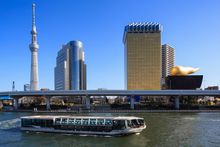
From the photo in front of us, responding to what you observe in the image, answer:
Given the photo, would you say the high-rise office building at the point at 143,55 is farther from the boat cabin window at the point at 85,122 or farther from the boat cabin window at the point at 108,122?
the boat cabin window at the point at 108,122

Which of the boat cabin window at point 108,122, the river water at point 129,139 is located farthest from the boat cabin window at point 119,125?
the river water at point 129,139

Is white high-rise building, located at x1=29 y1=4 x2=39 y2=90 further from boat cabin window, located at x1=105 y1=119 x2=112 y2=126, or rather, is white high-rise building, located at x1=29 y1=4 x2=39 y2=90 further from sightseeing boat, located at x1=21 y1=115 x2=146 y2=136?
boat cabin window, located at x1=105 y1=119 x2=112 y2=126

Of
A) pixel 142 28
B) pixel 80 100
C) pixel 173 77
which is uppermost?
pixel 142 28

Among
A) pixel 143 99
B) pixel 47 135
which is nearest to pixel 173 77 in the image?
pixel 143 99

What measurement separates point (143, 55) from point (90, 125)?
141 m

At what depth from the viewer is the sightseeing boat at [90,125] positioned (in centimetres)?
4223

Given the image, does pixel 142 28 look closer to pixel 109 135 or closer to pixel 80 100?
Result: pixel 80 100

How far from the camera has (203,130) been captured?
153 ft

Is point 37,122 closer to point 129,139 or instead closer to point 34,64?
point 129,139

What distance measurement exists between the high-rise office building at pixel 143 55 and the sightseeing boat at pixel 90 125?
5364 inches

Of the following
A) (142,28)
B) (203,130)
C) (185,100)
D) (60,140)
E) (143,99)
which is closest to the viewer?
(60,140)

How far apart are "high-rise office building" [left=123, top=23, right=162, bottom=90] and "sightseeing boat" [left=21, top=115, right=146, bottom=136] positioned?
136 m

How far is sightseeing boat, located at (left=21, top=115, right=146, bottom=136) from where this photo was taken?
4223 cm

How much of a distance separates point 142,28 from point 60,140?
148m
